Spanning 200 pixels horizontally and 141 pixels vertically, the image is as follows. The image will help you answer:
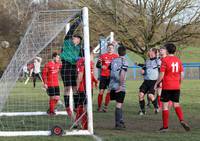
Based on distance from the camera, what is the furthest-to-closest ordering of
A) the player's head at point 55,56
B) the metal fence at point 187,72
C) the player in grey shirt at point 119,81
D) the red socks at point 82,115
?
the metal fence at point 187,72, the player's head at point 55,56, the player in grey shirt at point 119,81, the red socks at point 82,115

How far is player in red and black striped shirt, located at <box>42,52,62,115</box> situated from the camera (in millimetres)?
14484

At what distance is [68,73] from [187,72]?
41.7m

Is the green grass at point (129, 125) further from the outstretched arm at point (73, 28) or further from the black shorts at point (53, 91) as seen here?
the outstretched arm at point (73, 28)

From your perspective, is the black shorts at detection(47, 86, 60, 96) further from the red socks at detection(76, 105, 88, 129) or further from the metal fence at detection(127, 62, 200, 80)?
the metal fence at detection(127, 62, 200, 80)

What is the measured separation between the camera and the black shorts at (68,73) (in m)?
11.6

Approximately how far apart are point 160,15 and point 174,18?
157 cm

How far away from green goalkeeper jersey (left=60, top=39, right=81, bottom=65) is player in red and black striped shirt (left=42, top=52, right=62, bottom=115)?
284 cm

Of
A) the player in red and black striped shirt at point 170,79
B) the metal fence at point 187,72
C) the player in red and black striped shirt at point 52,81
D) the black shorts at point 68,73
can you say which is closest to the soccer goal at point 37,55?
the black shorts at point 68,73

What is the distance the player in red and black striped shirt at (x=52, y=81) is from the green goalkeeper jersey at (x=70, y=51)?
284 cm

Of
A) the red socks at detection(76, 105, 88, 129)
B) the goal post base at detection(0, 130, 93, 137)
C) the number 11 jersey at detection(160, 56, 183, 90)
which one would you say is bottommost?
the goal post base at detection(0, 130, 93, 137)

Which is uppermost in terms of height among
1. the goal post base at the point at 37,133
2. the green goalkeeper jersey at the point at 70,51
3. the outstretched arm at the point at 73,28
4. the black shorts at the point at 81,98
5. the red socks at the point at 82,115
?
the outstretched arm at the point at 73,28

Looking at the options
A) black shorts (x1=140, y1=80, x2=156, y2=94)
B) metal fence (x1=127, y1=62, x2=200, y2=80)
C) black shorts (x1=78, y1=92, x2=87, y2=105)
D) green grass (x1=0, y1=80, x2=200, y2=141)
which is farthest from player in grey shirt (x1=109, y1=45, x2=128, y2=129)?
metal fence (x1=127, y1=62, x2=200, y2=80)

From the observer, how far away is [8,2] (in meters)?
66.4

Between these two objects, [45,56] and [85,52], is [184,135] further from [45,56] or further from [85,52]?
[45,56]
